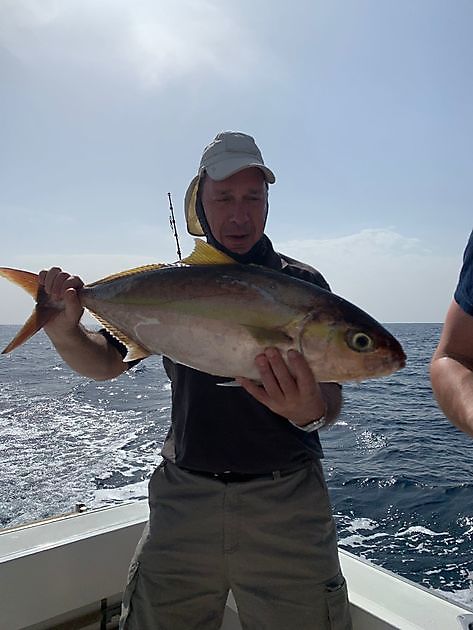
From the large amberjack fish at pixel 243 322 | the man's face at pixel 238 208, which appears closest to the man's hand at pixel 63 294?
the large amberjack fish at pixel 243 322

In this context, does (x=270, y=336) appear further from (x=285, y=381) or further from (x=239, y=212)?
(x=239, y=212)

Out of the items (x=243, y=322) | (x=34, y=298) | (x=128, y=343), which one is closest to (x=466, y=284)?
(x=243, y=322)

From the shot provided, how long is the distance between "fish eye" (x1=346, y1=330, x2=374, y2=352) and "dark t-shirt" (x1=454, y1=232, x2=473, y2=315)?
357 mm

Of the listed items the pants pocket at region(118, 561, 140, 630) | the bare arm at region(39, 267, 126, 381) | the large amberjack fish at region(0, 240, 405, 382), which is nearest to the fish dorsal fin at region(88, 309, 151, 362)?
the large amberjack fish at region(0, 240, 405, 382)

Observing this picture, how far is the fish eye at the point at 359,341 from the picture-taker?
6.83 feet

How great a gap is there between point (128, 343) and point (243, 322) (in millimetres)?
669

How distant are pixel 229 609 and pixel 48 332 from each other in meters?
2.24

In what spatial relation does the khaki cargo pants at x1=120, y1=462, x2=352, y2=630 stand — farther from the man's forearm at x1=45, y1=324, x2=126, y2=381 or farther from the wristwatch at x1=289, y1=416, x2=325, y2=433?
the man's forearm at x1=45, y1=324, x2=126, y2=381

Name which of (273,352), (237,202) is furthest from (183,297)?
(237,202)

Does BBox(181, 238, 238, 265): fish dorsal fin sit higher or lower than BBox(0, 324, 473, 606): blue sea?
higher

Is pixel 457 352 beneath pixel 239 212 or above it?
beneath

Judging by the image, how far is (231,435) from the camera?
251 centimetres

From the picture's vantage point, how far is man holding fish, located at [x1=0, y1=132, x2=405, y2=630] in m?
2.10

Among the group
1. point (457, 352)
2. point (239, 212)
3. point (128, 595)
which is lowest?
point (128, 595)
